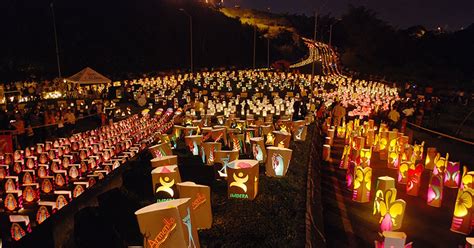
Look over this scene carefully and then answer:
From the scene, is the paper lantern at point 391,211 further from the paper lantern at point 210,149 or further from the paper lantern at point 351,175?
the paper lantern at point 210,149

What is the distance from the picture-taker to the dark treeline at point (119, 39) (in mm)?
39156

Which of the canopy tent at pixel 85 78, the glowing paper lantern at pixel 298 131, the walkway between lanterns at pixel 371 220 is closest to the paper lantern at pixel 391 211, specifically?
the walkway between lanterns at pixel 371 220

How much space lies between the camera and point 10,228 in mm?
6383

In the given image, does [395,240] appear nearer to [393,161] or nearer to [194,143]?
[194,143]

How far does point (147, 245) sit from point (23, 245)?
5.93 ft

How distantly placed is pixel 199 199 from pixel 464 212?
198 inches

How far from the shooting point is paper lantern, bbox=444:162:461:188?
1020 cm

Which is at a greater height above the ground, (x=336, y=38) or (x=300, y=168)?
(x=336, y=38)

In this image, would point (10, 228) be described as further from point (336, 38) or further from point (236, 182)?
point (336, 38)

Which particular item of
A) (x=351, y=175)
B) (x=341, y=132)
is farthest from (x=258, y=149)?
(x=341, y=132)

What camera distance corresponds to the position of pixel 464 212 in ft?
24.7

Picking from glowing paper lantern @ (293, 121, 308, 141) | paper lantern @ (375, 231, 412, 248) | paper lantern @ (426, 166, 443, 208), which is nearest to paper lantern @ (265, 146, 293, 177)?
paper lantern @ (426, 166, 443, 208)

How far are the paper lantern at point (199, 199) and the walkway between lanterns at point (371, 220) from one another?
2.40 metres

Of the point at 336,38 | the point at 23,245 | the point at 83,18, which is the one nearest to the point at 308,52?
the point at 336,38
